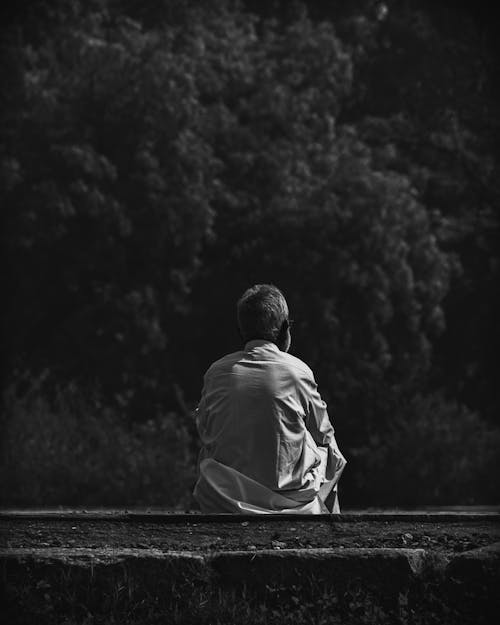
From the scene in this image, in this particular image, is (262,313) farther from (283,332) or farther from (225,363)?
(225,363)

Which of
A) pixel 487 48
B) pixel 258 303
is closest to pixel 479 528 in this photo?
pixel 258 303

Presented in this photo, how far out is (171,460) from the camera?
16.7 metres

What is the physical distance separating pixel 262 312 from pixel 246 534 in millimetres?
1155

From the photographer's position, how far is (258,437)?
5.93 m

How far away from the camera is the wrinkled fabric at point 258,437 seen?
5.93m

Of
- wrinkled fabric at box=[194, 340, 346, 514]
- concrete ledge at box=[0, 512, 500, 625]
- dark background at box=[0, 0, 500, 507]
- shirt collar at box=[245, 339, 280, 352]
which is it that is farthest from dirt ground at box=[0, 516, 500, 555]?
dark background at box=[0, 0, 500, 507]

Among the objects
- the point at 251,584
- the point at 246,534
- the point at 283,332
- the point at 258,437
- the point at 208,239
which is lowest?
the point at 251,584

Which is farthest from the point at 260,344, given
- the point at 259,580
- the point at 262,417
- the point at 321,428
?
the point at 259,580

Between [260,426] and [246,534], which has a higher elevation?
[260,426]

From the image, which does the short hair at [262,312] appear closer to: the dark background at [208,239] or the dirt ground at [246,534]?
the dirt ground at [246,534]

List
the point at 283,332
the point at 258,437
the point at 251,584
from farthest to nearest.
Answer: the point at 283,332
the point at 258,437
the point at 251,584

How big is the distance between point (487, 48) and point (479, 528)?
16257 mm

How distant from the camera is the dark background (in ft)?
59.1

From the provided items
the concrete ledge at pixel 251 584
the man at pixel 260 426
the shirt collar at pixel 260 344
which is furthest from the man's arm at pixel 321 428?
the concrete ledge at pixel 251 584
